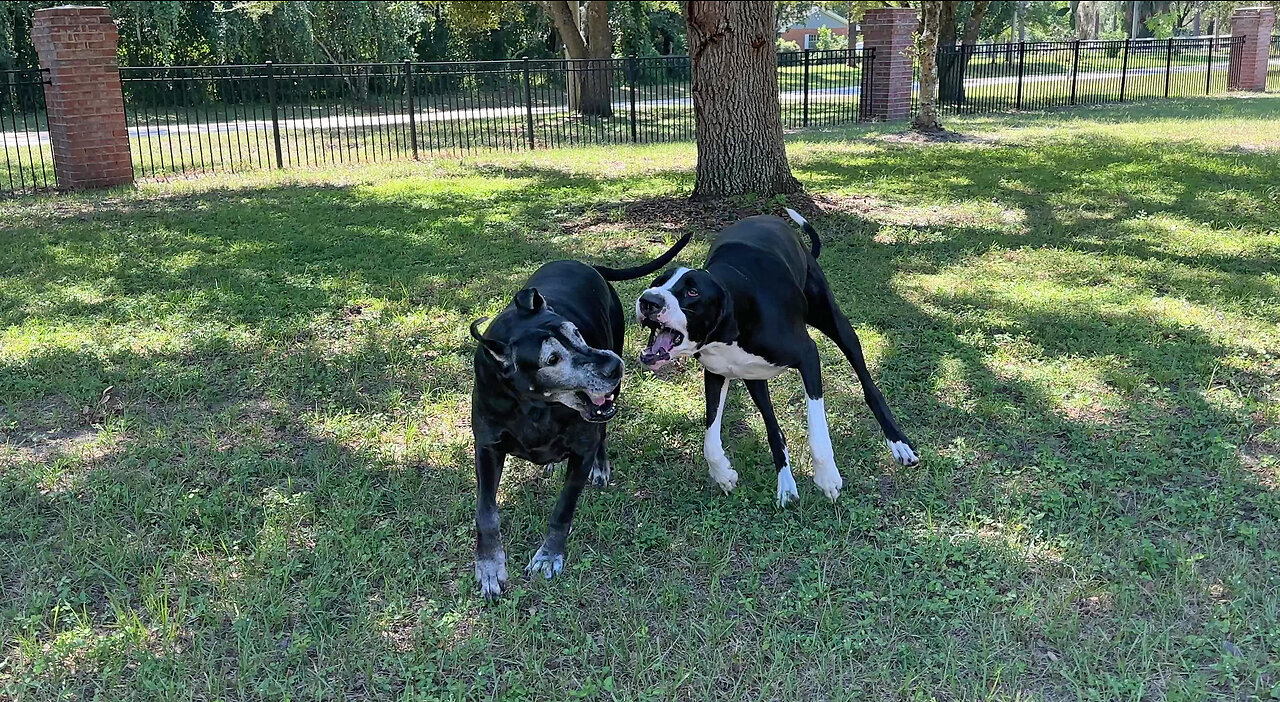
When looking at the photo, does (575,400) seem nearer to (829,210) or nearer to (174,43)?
(829,210)

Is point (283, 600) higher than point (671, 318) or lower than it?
lower

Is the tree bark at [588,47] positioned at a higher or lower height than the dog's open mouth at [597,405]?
higher

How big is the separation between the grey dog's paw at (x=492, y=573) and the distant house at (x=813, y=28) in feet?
252

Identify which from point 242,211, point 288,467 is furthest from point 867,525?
point 242,211

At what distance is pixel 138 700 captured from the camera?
257cm

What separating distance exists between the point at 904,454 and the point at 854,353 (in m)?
0.45

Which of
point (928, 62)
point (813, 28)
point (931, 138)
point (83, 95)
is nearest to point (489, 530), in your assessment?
point (83, 95)

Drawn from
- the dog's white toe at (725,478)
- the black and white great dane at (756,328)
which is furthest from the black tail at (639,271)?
the dog's white toe at (725,478)

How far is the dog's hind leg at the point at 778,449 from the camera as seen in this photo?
357 centimetres

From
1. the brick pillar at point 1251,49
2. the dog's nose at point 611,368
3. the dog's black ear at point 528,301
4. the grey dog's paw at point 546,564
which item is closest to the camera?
the dog's nose at point 611,368

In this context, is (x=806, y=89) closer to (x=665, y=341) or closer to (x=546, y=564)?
(x=665, y=341)

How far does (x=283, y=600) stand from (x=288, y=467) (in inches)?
39.1

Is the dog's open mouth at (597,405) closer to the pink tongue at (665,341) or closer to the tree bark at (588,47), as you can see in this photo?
the pink tongue at (665,341)

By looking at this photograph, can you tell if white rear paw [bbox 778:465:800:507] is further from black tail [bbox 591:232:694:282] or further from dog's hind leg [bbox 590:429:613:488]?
black tail [bbox 591:232:694:282]
